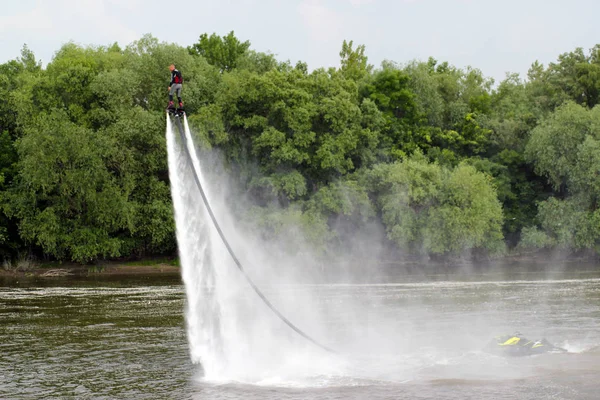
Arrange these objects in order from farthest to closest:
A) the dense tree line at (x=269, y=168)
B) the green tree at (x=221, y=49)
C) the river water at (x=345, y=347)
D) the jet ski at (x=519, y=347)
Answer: the green tree at (x=221, y=49)
the dense tree line at (x=269, y=168)
the jet ski at (x=519, y=347)
the river water at (x=345, y=347)

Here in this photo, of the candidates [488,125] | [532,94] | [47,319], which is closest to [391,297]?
[47,319]

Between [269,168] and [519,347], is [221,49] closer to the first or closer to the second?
[269,168]

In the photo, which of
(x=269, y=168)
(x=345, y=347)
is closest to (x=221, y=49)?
(x=269, y=168)

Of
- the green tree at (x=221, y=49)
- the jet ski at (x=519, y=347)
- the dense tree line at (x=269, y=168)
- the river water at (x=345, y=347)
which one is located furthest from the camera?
the green tree at (x=221, y=49)

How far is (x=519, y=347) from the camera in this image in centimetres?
2970

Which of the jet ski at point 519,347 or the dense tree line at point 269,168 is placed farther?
the dense tree line at point 269,168

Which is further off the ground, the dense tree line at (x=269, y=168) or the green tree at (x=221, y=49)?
the green tree at (x=221, y=49)

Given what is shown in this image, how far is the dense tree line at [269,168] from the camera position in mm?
71062

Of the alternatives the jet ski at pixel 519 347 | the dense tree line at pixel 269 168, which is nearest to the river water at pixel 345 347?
the jet ski at pixel 519 347

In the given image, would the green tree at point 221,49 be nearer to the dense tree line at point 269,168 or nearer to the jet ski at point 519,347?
the dense tree line at point 269,168

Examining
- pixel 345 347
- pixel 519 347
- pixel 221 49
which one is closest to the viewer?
pixel 519 347

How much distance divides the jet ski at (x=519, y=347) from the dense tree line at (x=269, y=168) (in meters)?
42.6

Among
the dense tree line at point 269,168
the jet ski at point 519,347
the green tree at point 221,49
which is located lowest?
the jet ski at point 519,347

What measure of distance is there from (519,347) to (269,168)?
49696mm
